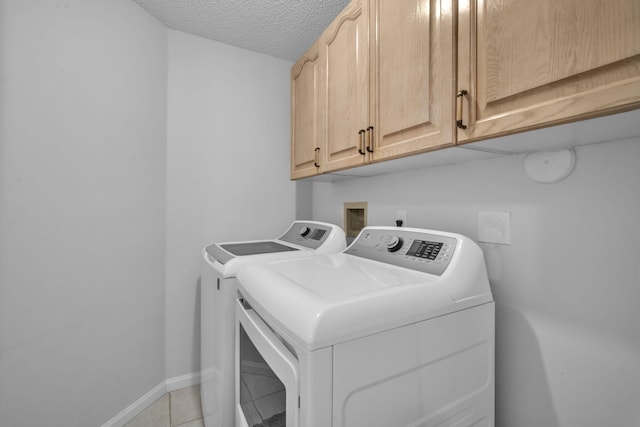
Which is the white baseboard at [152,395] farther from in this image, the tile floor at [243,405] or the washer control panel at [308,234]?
the washer control panel at [308,234]

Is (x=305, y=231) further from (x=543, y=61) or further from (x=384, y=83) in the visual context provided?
(x=543, y=61)

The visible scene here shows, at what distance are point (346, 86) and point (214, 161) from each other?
116 cm

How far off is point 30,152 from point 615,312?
2217 millimetres

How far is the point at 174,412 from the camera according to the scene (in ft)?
5.35

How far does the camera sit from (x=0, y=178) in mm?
1074

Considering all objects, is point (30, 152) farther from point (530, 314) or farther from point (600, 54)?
point (530, 314)

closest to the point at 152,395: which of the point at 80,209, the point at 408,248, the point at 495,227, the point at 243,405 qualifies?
the point at 243,405

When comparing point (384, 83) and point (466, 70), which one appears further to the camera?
point (384, 83)

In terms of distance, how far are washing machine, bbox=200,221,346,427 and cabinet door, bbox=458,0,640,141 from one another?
0.96 meters

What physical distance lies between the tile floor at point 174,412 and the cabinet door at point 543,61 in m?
2.04

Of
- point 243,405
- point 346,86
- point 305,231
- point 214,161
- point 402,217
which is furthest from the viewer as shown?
point 214,161

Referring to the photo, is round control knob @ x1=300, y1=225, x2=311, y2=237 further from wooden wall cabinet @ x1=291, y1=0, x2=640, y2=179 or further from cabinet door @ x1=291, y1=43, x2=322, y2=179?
wooden wall cabinet @ x1=291, y1=0, x2=640, y2=179

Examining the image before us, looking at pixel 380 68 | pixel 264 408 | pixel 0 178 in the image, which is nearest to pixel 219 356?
pixel 264 408

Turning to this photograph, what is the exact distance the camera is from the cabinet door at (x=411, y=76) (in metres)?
0.81
